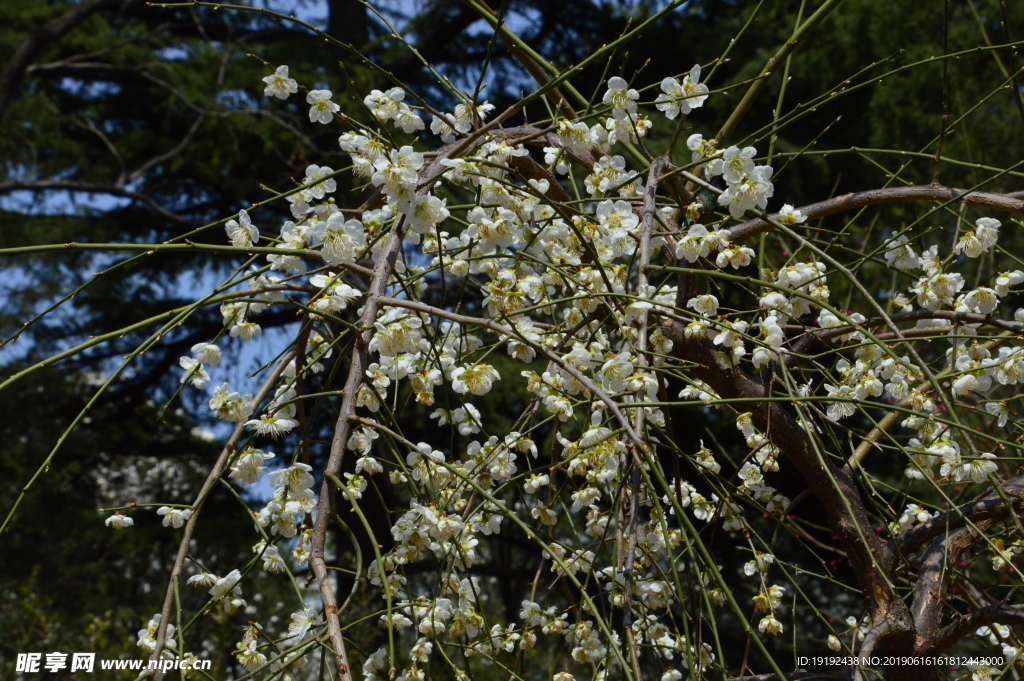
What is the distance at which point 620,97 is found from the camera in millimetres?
1242

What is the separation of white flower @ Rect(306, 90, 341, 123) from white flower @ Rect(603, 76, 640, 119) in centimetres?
50

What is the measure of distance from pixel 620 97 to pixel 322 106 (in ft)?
1.85

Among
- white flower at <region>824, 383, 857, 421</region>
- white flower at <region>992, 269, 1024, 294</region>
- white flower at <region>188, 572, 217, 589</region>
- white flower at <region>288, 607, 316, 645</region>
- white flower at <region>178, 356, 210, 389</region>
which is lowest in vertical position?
white flower at <region>288, 607, 316, 645</region>

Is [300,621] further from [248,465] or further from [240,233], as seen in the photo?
[240,233]

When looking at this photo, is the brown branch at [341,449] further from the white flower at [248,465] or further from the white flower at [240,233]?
the white flower at [240,233]

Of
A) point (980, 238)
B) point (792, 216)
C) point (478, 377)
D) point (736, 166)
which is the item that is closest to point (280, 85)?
point (478, 377)

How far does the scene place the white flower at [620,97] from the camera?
4.02 ft

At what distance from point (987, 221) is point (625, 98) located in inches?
27.1

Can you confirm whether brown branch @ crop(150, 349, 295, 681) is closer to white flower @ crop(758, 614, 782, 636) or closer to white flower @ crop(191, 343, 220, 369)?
white flower @ crop(191, 343, 220, 369)

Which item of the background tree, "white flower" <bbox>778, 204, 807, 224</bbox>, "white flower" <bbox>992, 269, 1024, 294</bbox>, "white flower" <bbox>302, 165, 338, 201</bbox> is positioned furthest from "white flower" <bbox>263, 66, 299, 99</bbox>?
the background tree

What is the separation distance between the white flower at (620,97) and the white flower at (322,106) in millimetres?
495

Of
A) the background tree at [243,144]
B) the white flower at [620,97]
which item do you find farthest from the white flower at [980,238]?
the background tree at [243,144]

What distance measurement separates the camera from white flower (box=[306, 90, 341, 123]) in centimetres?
138

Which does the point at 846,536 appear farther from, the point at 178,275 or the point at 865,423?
the point at 178,275
